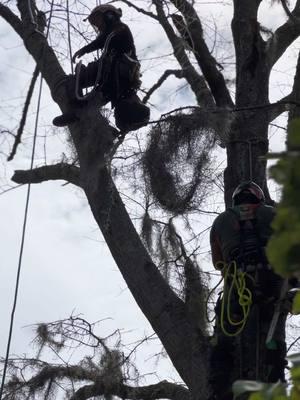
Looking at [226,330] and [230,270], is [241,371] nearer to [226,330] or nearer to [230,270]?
[226,330]

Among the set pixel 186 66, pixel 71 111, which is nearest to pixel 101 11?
pixel 186 66

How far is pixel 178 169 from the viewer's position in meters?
4.86

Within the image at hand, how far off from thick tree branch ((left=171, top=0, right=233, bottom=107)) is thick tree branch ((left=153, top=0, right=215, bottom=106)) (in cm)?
12

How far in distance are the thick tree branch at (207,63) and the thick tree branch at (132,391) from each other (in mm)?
1759

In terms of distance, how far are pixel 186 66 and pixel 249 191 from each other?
195 cm

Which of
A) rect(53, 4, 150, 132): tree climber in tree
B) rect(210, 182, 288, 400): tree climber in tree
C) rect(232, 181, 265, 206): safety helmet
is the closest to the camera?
rect(210, 182, 288, 400): tree climber in tree

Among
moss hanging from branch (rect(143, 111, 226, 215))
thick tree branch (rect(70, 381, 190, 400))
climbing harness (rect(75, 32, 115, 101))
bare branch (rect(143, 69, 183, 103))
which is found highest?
bare branch (rect(143, 69, 183, 103))

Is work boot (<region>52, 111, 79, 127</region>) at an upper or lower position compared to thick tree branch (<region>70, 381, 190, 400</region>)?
upper

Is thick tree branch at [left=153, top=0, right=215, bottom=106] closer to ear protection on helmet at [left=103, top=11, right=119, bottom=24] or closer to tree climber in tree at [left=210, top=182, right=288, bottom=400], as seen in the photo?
ear protection on helmet at [left=103, top=11, right=119, bottom=24]

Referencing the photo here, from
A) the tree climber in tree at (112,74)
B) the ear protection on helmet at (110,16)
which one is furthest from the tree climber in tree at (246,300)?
the ear protection on helmet at (110,16)

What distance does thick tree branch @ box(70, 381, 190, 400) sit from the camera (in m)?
5.62

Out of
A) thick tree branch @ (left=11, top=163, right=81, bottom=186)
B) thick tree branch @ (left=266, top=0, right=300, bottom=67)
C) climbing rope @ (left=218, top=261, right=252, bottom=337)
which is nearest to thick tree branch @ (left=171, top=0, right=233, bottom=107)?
thick tree branch @ (left=266, top=0, right=300, bottom=67)

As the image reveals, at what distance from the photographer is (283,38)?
6.04m

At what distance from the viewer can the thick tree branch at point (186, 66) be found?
19.9 ft
